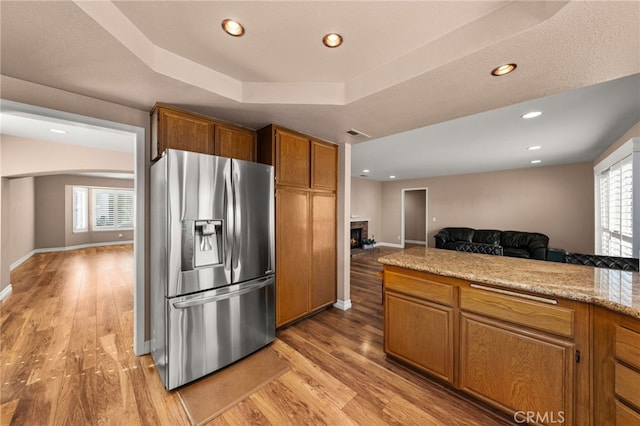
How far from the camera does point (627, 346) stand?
3.51 ft

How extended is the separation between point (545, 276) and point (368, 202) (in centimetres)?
730

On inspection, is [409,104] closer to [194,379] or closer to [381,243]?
[194,379]

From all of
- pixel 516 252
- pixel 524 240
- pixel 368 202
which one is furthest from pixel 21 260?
→ pixel 524 240

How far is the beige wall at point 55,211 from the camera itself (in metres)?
6.64

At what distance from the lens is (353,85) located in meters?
1.91

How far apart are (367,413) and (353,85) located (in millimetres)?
2498

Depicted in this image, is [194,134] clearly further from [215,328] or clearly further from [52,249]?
[52,249]

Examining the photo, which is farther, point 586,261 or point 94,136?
point 94,136

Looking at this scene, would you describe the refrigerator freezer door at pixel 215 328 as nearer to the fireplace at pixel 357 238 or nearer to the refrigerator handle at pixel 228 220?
the refrigerator handle at pixel 228 220

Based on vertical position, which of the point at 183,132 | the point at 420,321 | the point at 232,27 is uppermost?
the point at 232,27

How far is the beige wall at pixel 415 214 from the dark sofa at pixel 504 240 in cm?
236

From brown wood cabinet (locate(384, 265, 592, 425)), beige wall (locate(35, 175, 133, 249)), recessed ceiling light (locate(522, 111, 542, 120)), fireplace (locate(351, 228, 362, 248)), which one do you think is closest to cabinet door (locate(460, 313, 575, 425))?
brown wood cabinet (locate(384, 265, 592, 425))


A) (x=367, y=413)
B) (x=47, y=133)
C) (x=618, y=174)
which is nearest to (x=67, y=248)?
(x=47, y=133)

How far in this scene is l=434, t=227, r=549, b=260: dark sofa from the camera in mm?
5410
